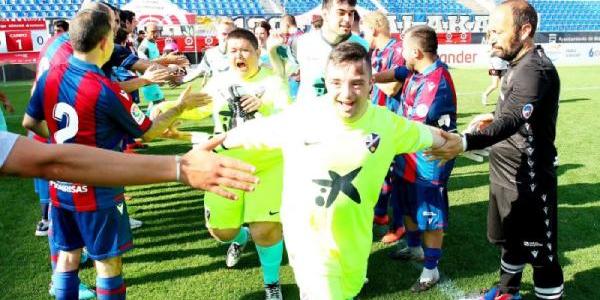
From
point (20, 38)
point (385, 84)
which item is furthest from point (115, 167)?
point (20, 38)

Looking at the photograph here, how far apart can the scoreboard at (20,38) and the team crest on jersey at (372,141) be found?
21596 mm

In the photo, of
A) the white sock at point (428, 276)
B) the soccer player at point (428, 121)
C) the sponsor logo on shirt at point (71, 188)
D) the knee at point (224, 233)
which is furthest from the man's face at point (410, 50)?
the sponsor logo on shirt at point (71, 188)

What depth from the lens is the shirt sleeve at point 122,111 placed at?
3.02 metres

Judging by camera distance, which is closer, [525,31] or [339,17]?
[525,31]

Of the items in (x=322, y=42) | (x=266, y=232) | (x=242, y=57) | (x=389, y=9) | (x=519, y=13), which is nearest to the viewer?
(x=519, y=13)

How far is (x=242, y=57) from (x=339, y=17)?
897 mm

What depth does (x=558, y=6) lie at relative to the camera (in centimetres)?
3772

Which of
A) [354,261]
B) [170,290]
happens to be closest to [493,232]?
[354,261]

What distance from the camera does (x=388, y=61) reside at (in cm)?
548

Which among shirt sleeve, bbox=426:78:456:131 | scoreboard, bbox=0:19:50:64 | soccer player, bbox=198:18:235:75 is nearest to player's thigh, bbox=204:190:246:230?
shirt sleeve, bbox=426:78:456:131

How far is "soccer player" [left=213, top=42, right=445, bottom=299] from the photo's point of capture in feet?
8.84

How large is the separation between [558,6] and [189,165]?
4301 cm

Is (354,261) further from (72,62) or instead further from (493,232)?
(72,62)

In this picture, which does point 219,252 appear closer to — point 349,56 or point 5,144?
point 349,56
